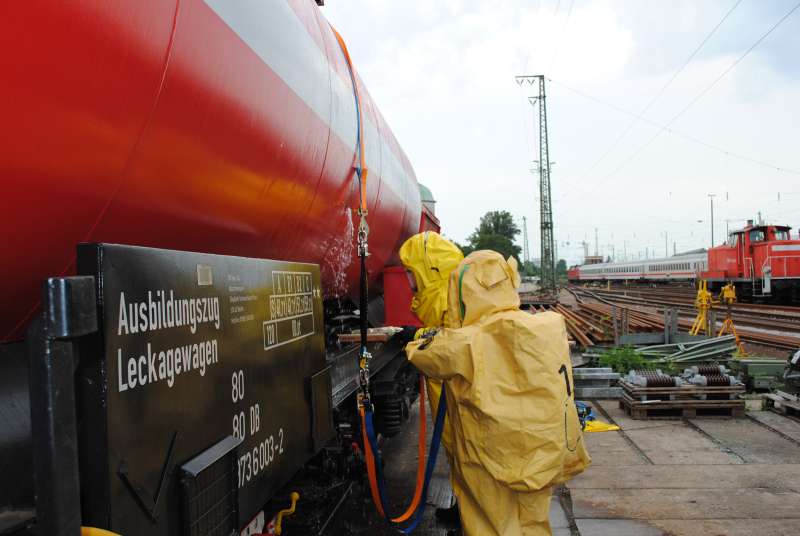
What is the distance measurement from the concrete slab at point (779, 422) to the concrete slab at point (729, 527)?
8.69ft

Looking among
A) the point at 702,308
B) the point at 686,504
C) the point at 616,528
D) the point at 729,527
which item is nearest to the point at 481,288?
the point at 616,528

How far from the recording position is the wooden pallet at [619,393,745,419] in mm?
7414

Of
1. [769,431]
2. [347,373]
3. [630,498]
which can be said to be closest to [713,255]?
[769,431]

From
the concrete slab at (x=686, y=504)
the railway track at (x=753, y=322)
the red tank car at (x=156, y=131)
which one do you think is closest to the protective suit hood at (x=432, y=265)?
the red tank car at (x=156, y=131)

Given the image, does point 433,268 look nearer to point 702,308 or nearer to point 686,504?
point 686,504

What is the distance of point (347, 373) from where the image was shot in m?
3.69

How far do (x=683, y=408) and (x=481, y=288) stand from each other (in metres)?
5.96

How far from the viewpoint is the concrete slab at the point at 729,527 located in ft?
13.8

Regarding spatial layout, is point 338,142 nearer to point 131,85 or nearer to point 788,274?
point 131,85

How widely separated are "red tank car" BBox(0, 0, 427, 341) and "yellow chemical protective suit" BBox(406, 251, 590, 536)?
1.01 metres

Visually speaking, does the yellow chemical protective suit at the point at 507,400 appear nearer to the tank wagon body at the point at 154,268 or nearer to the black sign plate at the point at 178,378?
the tank wagon body at the point at 154,268

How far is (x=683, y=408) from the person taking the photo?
7508mm

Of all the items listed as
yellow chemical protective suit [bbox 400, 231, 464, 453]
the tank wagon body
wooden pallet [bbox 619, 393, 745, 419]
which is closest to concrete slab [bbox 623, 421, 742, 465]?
wooden pallet [bbox 619, 393, 745, 419]

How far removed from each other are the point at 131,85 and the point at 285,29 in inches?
44.6
